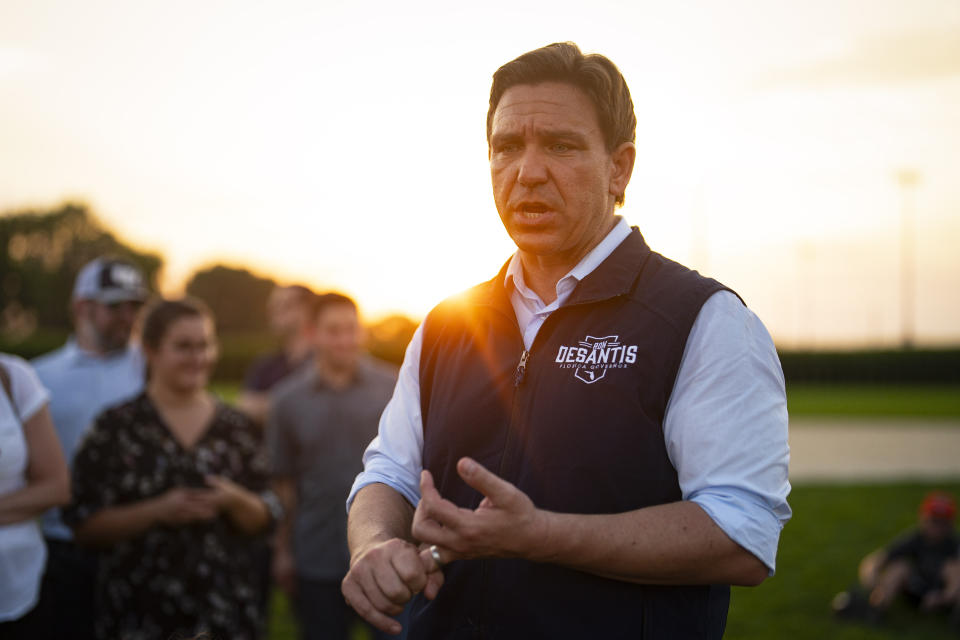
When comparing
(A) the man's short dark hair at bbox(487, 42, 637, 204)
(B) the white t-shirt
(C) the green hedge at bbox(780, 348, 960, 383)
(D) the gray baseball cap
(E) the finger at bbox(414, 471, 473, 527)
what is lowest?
(C) the green hedge at bbox(780, 348, 960, 383)

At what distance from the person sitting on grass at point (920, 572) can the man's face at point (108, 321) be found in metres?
5.80

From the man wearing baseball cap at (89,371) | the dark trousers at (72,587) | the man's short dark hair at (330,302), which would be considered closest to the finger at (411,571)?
the dark trousers at (72,587)

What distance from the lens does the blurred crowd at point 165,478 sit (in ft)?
11.7

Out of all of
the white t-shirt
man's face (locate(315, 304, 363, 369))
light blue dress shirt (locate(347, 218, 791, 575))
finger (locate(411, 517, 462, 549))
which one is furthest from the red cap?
finger (locate(411, 517, 462, 549))

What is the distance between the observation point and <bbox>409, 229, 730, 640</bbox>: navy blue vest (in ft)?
6.30

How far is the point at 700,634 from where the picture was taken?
6.43 feet

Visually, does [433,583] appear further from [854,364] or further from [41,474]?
[854,364]

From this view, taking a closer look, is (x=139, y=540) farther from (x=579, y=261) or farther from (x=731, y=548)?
(x=731, y=548)

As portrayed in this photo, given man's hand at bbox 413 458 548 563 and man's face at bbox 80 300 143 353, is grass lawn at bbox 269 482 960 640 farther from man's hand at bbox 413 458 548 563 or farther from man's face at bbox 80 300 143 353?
man's hand at bbox 413 458 548 563

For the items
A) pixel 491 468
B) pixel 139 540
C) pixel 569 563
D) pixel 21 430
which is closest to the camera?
pixel 569 563

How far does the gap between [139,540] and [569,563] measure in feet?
9.43

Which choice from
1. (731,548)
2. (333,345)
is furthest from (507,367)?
(333,345)

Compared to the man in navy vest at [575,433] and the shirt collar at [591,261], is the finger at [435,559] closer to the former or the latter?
the man in navy vest at [575,433]

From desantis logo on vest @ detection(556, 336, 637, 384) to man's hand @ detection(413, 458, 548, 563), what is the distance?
1.28ft
